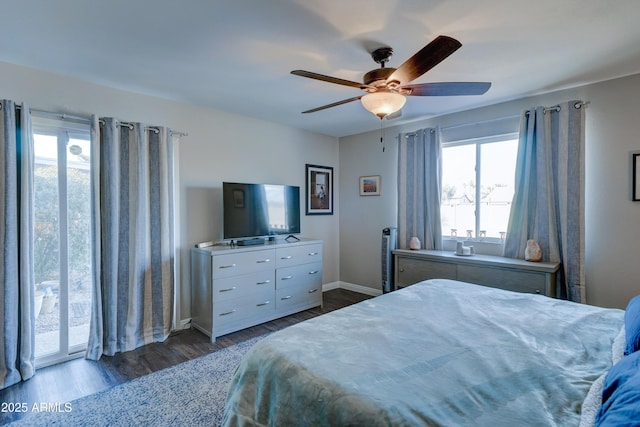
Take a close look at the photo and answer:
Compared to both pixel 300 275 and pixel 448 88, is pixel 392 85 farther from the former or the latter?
pixel 300 275

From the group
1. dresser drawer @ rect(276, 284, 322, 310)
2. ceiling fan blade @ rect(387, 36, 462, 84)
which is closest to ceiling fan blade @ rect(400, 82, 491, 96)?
ceiling fan blade @ rect(387, 36, 462, 84)

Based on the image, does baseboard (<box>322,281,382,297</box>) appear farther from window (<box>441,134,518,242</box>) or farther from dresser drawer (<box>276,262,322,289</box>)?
window (<box>441,134,518,242</box>)

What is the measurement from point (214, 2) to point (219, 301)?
2.57 meters

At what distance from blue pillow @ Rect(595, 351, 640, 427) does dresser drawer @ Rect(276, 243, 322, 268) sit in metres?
3.00

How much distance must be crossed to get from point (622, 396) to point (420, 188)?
129 inches

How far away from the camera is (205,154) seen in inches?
140

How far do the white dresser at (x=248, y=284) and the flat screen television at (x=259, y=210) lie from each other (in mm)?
210

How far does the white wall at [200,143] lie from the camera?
8.59ft

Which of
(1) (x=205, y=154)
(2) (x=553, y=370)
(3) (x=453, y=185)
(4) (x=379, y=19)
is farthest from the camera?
(3) (x=453, y=185)

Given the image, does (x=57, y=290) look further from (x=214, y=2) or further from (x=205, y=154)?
(x=214, y=2)

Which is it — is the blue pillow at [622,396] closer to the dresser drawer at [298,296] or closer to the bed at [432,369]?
the bed at [432,369]

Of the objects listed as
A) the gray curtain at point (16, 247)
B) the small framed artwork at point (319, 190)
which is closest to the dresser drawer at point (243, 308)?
the gray curtain at point (16, 247)

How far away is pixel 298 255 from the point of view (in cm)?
387

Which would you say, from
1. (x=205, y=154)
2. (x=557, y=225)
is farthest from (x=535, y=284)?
(x=205, y=154)
